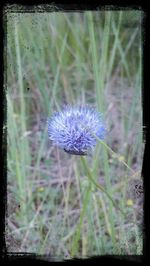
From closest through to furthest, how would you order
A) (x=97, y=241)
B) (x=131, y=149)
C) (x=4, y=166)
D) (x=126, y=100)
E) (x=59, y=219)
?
(x=4, y=166)
(x=97, y=241)
(x=59, y=219)
(x=131, y=149)
(x=126, y=100)

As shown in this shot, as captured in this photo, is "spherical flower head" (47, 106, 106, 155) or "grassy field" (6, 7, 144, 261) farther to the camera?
"grassy field" (6, 7, 144, 261)

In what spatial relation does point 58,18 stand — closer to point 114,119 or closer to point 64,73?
point 64,73

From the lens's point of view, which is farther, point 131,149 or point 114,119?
point 114,119

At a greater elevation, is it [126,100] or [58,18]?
[58,18]

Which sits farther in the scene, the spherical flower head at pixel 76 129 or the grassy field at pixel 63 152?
the grassy field at pixel 63 152

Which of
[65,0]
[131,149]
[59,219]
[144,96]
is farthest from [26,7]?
[131,149]
